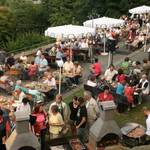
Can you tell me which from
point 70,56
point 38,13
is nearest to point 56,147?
point 70,56

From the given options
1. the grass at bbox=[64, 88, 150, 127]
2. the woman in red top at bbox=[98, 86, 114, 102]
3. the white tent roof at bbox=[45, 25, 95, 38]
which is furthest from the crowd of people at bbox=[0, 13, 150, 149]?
the white tent roof at bbox=[45, 25, 95, 38]

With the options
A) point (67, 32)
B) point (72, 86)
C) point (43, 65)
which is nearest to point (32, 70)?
point (43, 65)

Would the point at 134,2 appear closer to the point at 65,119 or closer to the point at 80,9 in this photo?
the point at 80,9

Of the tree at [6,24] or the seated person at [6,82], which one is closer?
the seated person at [6,82]

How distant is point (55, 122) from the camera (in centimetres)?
1249

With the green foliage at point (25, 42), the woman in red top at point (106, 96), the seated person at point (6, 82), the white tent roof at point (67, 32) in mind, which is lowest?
the green foliage at point (25, 42)

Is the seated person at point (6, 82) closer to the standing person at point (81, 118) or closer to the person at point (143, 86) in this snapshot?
the person at point (143, 86)

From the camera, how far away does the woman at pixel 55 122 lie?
12.5 m

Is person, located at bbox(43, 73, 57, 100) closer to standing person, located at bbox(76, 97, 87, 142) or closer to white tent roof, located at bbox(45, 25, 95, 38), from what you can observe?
white tent roof, located at bbox(45, 25, 95, 38)

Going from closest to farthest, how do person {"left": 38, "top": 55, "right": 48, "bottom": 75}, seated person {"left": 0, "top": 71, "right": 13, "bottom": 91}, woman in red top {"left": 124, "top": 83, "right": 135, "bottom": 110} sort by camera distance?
woman in red top {"left": 124, "top": 83, "right": 135, "bottom": 110}, seated person {"left": 0, "top": 71, "right": 13, "bottom": 91}, person {"left": 38, "top": 55, "right": 48, "bottom": 75}

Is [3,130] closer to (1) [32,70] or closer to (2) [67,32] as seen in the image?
(2) [67,32]

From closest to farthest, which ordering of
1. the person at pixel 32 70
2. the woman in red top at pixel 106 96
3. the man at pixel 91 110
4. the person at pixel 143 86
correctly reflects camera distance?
the man at pixel 91 110, the woman in red top at pixel 106 96, the person at pixel 143 86, the person at pixel 32 70

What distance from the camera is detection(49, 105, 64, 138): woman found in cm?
1248

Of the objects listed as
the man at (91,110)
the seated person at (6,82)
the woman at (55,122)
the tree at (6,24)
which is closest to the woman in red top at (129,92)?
the man at (91,110)
